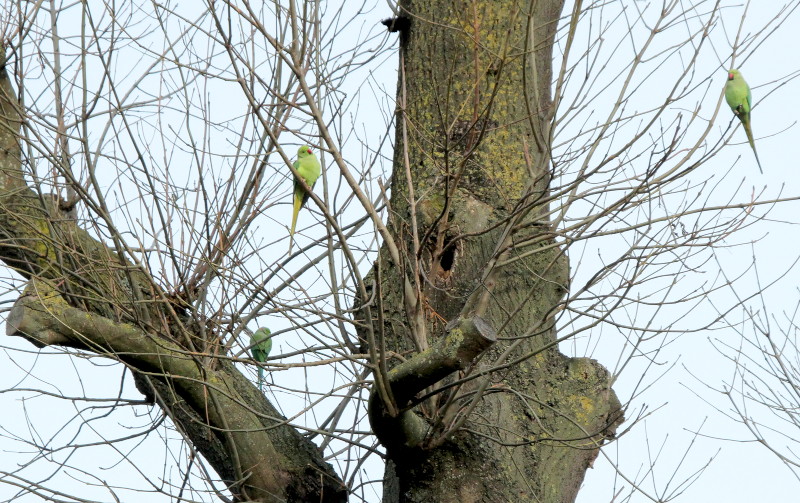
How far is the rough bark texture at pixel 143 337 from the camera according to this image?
11.3 ft

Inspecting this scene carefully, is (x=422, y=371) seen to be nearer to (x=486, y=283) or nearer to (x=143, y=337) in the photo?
(x=486, y=283)

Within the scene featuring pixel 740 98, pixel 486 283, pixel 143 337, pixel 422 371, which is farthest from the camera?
pixel 740 98

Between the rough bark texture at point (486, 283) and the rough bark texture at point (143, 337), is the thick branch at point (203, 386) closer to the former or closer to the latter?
the rough bark texture at point (143, 337)

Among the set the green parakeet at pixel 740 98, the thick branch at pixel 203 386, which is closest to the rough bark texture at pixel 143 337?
the thick branch at pixel 203 386

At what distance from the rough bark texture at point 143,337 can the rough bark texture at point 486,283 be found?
529 mm

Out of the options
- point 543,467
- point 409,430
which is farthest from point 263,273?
point 543,467

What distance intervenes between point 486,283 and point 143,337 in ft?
4.83

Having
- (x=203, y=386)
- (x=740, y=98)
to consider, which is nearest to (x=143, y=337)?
(x=203, y=386)

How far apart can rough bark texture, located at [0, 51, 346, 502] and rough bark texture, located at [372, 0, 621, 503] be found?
1.73 feet

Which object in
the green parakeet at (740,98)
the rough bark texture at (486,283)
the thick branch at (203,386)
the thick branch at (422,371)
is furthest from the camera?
the green parakeet at (740,98)

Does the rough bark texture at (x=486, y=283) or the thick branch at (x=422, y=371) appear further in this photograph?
the rough bark texture at (x=486, y=283)

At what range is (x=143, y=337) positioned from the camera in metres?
3.49

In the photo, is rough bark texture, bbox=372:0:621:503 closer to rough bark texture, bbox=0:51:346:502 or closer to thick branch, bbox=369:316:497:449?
thick branch, bbox=369:316:497:449

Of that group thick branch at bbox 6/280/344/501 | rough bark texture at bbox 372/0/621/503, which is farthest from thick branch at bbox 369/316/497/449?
thick branch at bbox 6/280/344/501
